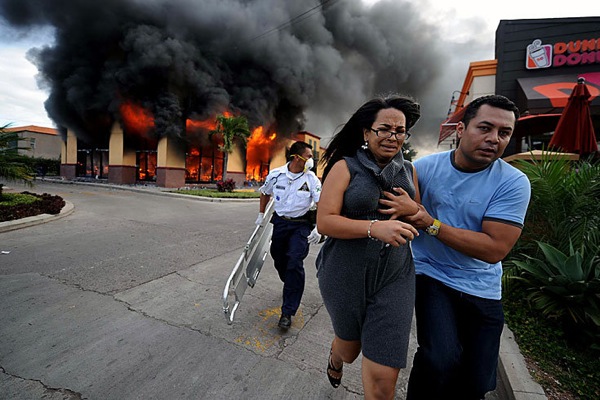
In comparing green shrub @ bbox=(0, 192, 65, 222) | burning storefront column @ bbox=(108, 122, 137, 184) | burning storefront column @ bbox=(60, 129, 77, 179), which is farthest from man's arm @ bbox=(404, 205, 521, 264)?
burning storefront column @ bbox=(60, 129, 77, 179)

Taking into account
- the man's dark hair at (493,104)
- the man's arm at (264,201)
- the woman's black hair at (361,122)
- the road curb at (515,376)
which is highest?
the man's dark hair at (493,104)

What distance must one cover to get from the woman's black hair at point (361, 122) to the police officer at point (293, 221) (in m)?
1.08

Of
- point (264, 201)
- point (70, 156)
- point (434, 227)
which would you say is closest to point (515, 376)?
point (434, 227)

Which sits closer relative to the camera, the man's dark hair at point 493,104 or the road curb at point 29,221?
the man's dark hair at point 493,104

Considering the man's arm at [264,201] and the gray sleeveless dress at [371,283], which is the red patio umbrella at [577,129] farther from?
the gray sleeveless dress at [371,283]

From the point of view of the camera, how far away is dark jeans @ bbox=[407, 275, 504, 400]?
1.40 metres

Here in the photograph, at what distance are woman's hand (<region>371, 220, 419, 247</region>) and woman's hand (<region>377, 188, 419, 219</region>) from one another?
0.29 feet

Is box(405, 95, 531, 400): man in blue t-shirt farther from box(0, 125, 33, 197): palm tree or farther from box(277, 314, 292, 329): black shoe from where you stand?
box(0, 125, 33, 197): palm tree

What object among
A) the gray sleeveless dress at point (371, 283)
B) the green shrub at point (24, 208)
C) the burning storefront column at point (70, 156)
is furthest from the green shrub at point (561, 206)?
the burning storefront column at point (70, 156)

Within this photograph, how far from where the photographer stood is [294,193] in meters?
2.95

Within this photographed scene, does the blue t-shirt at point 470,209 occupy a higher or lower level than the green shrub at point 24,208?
higher

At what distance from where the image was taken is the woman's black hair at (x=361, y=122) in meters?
1.57

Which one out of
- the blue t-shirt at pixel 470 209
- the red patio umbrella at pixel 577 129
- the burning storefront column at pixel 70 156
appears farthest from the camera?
the burning storefront column at pixel 70 156

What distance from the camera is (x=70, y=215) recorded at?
298 inches
